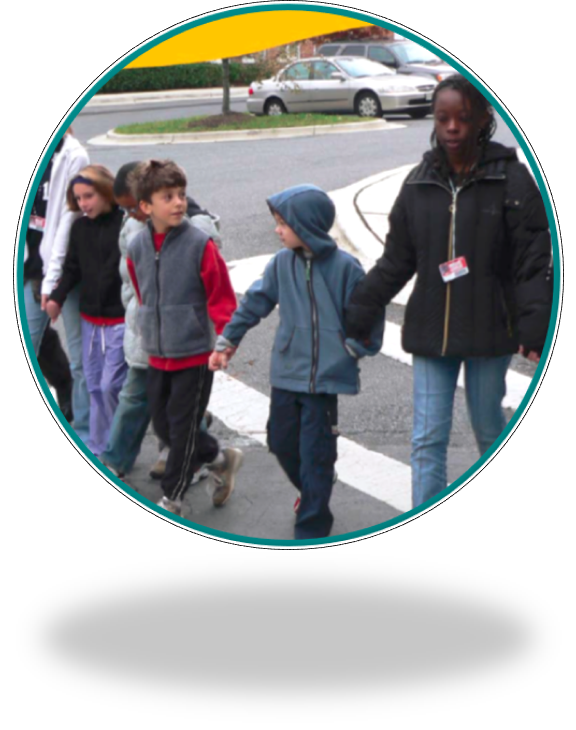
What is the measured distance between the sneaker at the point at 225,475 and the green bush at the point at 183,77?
1.22 m

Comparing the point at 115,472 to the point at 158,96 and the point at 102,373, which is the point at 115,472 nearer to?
the point at 102,373

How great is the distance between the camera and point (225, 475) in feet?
12.0

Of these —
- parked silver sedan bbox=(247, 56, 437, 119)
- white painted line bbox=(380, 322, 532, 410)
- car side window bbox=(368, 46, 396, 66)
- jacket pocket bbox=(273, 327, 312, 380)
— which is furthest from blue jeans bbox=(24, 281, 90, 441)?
car side window bbox=(368, 46, 396, 66)

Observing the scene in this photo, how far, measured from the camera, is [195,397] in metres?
3.65

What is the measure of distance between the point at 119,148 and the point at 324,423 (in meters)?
1.08

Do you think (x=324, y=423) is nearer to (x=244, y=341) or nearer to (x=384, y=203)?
(x=244, y=341)

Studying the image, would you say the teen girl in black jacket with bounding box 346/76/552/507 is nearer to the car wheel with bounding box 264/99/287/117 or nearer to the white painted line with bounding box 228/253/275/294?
the white painted line with bounding box 228/253/275/294

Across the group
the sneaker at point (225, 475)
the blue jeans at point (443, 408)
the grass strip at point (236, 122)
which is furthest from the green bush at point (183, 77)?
the sneaker at point (225, 475)

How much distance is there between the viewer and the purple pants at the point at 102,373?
366 cm

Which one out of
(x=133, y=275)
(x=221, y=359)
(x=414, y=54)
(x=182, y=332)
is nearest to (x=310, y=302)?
(x=221, y=359)

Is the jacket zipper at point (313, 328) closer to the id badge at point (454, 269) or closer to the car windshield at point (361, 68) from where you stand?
the id badge at point (454, 269)

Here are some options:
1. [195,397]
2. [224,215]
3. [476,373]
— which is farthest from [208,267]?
[476,373]

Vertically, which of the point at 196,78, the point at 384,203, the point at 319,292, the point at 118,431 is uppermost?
the point at 196,78

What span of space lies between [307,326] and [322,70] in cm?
87
